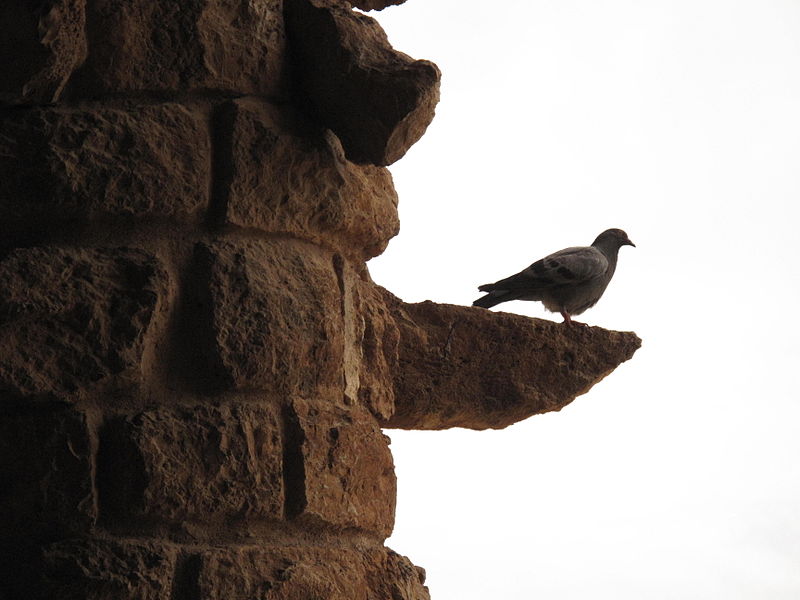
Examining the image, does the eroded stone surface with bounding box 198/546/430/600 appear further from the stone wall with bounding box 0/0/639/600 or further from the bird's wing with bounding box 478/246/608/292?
the bird's wing with bounding box 478/246/608/292

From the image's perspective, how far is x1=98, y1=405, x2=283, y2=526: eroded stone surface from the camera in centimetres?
229

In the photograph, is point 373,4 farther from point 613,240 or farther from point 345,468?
point 613,240

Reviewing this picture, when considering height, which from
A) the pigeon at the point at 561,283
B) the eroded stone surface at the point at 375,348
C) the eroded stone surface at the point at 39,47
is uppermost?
the pigeon at the point at 561,283

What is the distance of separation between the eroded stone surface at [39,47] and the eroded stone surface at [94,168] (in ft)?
0.22

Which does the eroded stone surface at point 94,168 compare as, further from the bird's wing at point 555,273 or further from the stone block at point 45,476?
the bird's wing at point 555,273

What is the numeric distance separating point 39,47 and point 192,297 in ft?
1.91

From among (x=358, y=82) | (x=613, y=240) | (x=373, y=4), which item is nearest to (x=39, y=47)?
(x=358, y=82)

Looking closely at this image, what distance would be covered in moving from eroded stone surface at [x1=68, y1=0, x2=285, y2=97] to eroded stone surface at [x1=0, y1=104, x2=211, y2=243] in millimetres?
90

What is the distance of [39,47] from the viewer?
7.79 ft

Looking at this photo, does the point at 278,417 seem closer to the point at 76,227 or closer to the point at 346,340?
the point at 346,340

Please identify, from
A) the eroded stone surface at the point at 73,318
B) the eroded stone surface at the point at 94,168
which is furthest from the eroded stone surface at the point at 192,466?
the eroded stone surface at the point at 94,168

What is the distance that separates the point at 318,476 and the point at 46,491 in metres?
0.56

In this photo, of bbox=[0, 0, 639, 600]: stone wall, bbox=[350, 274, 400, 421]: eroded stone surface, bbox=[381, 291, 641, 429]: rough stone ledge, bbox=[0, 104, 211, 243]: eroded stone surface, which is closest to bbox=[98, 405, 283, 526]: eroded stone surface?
bbox=[0, 0, 639, 600]: stone wall

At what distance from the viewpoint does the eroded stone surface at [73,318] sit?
7.59ft
